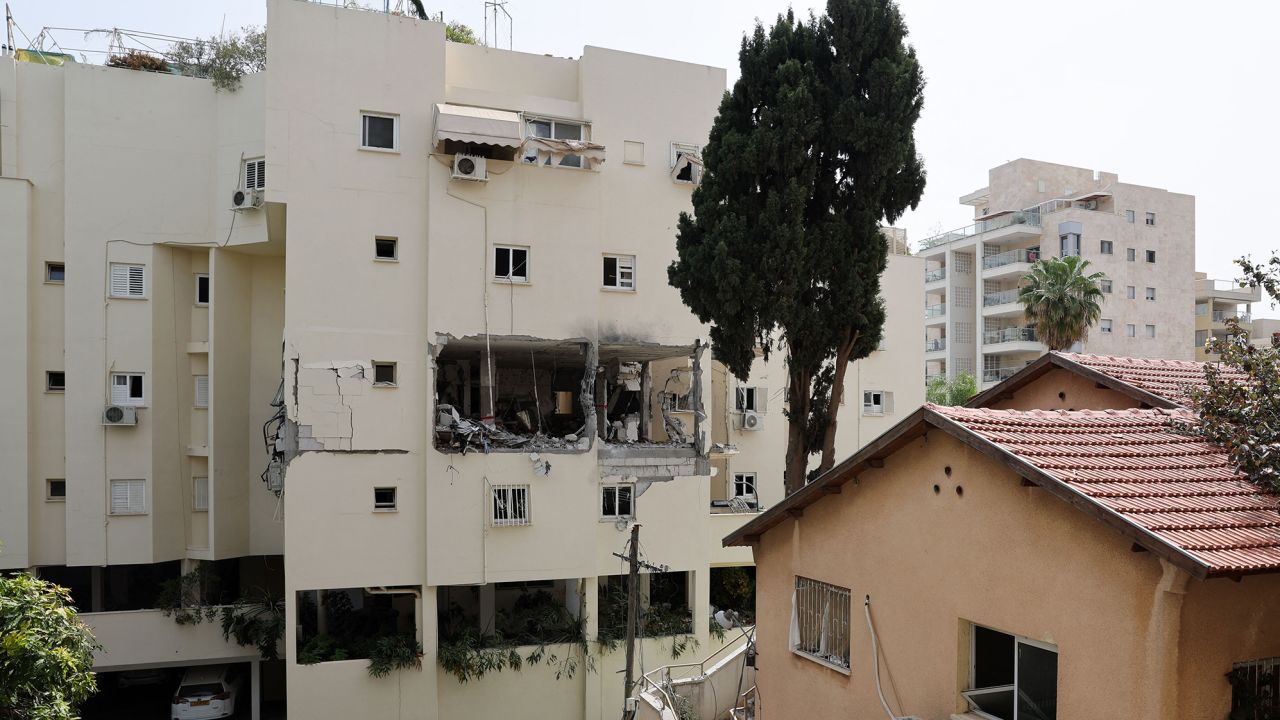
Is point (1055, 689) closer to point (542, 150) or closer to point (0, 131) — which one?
point (542, 150)

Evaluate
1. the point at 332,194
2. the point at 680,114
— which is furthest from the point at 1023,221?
the point at 332,194

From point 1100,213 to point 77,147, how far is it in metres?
46.9

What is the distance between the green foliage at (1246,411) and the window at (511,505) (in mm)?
15821

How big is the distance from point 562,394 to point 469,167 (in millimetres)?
10257

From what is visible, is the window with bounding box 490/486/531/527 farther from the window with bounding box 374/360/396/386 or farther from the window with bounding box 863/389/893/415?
the window with bounding box 863/389/893/415

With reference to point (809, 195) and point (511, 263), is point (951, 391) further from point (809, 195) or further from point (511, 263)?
point (809, 195)

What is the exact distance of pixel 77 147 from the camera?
24.6 metres

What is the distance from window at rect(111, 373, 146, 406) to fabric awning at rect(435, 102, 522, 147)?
38.5 feet

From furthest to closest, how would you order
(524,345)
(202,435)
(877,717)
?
1. (202,435)
2. (524,345)
3. (877,717)

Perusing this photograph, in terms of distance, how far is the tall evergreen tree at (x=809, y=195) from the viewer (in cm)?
1741

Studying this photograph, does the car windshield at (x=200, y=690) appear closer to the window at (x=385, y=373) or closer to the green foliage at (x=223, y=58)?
the window at (x=385, y=373)

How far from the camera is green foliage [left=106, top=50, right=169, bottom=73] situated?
27.1 metres

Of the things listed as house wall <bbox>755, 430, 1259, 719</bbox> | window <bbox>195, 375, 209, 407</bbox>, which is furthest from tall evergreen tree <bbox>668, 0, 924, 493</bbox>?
window <bbox>195, 375, 209, 407</bbox>

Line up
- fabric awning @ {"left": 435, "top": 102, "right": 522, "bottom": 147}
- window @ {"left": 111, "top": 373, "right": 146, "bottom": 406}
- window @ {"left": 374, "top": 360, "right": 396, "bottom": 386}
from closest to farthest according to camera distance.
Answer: fabric awning @ {"left": 435, "top": 102, "right": 522, "bottom": 147} → window @ {"left": 374, "top": 360, "right": 396, "bottom": 386} → window @ {"left": 111, "top": 373, "right": 146, "bottom": 406}
